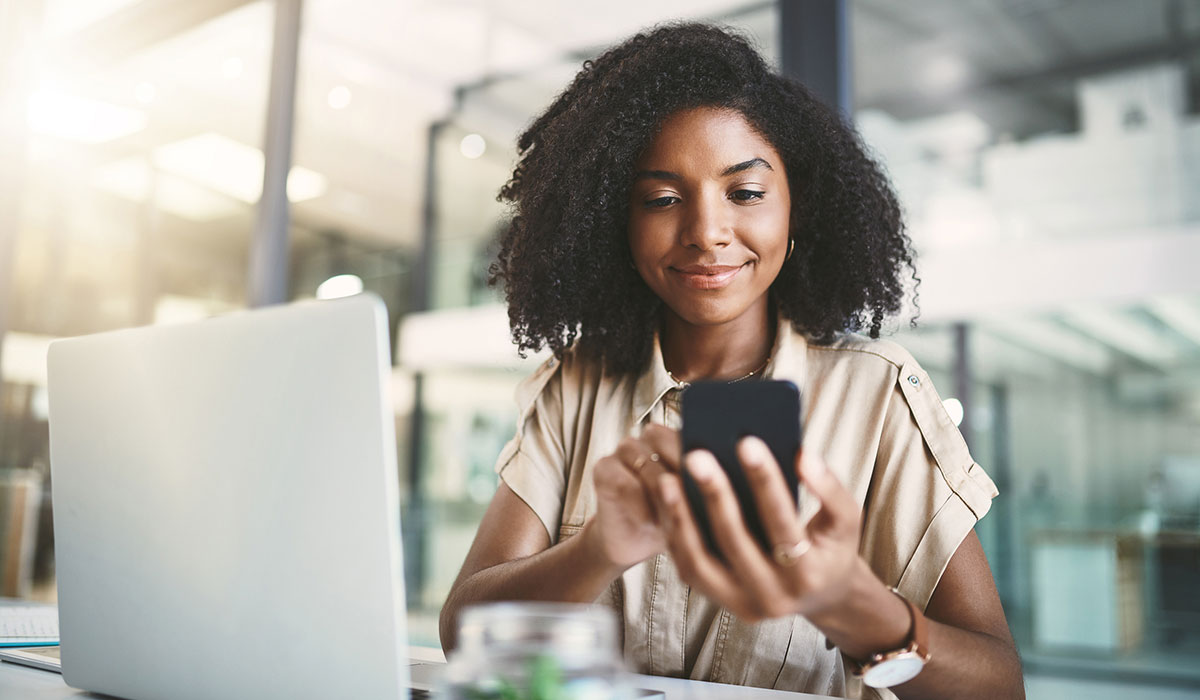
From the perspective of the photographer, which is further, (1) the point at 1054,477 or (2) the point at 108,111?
(2) the point at 108,111

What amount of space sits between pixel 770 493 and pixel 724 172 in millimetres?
676

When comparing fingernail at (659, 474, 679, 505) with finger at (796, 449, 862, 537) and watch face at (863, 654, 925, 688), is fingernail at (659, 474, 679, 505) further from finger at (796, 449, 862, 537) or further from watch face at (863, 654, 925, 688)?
watch face at (863, 654, 925, 688)

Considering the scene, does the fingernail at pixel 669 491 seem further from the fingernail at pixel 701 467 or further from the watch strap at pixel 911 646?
the watch strap at pixel 911 646

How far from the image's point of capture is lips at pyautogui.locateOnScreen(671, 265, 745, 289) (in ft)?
3.95

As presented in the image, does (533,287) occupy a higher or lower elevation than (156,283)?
lower

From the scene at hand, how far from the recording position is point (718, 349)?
1.35 m

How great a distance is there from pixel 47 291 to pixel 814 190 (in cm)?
333

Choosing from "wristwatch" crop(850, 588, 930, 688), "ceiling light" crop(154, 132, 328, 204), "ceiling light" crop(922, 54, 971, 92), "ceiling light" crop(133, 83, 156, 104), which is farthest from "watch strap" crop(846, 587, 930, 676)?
"ceiling light" crop(133, 83, 156, 104)

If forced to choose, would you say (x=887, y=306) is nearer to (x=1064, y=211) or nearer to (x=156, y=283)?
(x=1064, y=211)

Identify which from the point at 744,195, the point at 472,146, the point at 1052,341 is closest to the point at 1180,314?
the point at 1052,341

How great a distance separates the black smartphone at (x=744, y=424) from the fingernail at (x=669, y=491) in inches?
0.8

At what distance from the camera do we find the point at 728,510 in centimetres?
63

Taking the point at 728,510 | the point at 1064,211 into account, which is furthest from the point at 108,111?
the point at 728,510

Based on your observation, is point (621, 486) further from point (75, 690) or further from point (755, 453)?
point (75, 690)
